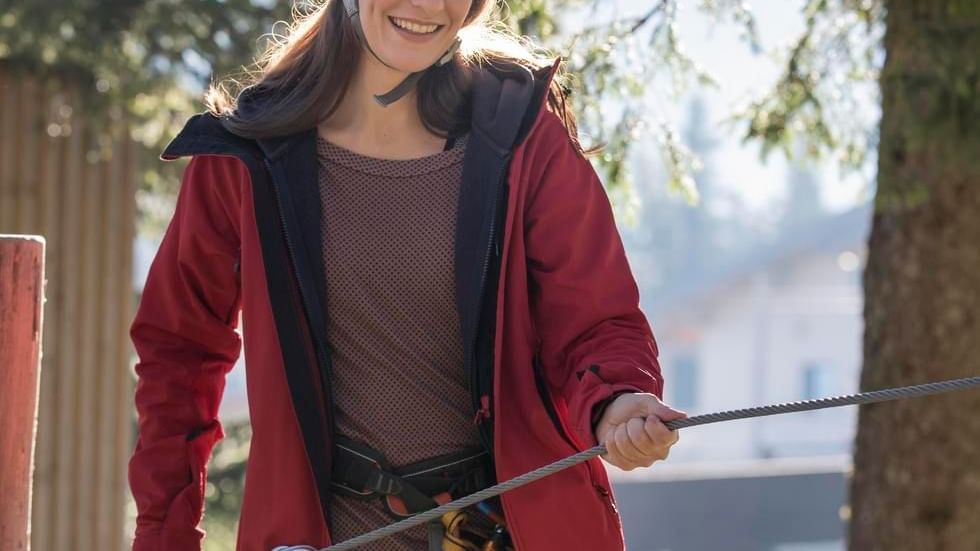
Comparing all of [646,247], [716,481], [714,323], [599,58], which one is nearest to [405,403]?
[599,58]

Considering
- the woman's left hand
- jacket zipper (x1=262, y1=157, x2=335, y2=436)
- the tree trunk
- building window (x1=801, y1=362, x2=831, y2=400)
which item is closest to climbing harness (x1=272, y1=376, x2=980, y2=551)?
the woman's left hand

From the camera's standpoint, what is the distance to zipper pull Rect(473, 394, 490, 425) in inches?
101

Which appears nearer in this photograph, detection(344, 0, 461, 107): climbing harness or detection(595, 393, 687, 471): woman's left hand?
detection(595, 393, 687, 471): woman's left hand

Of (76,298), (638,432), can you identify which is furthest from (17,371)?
(76,298)

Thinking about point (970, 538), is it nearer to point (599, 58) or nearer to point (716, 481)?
point (599, 58)

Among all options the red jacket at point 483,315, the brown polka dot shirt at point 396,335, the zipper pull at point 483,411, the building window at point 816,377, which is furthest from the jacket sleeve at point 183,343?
the building window at point 816,377

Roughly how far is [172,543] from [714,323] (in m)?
43.9

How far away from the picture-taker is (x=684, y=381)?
54.0m

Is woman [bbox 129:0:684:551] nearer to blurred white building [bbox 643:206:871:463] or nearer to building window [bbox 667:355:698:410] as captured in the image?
blurred white building [bbox 643:206:871:463]

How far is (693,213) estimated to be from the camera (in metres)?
89.1

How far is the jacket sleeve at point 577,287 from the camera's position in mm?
2496

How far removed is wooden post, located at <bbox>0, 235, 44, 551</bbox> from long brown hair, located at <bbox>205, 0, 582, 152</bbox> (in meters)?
0.44

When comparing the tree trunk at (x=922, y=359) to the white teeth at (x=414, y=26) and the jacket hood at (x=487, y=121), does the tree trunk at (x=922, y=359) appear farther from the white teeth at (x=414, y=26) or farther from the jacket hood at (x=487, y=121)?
the white teeth at (x=414, y=26)

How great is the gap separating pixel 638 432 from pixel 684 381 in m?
52.2
